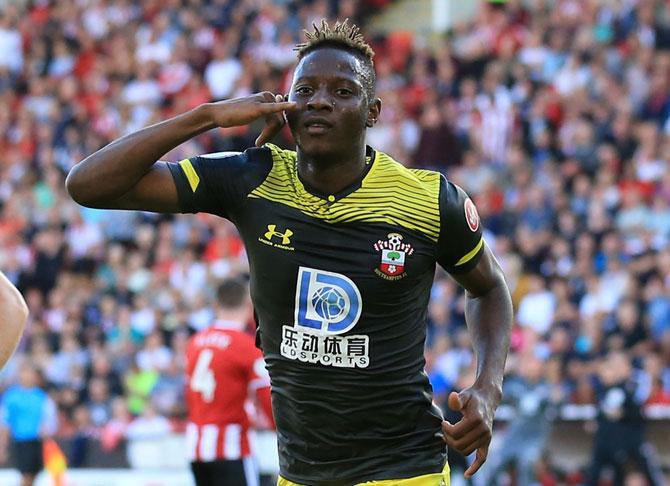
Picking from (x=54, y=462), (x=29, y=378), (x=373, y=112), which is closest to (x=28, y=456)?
(x=54, y=462)

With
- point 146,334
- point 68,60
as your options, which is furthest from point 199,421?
point 68,60

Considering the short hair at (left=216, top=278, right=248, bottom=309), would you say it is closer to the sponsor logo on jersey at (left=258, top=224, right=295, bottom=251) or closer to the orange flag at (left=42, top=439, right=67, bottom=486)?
the sponsor logo on jersey at (left=258, top=224, right=295, bottom=251)

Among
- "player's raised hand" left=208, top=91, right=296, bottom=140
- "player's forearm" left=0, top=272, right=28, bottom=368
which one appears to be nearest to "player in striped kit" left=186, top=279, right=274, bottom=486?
"player's raised hand" left=208, top=91, right=296, bottom=140

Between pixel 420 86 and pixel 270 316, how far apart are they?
550 inches

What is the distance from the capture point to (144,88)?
842 inches

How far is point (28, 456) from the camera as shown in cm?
1455

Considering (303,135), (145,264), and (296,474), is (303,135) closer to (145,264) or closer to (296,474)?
(296,474)

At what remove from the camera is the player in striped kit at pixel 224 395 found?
9.37 metres

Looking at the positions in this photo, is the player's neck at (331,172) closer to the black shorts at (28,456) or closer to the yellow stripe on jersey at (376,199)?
the yellow stripe on jersey at (376,199)

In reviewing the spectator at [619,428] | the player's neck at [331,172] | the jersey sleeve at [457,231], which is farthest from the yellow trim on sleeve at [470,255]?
the spectator at [619,428]

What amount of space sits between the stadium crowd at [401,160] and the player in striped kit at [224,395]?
4.65 metres

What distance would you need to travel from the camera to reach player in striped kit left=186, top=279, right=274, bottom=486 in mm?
9367

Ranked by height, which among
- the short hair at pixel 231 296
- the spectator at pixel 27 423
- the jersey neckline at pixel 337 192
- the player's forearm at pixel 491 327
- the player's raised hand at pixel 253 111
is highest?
the player's raised hand at pixel 253 111

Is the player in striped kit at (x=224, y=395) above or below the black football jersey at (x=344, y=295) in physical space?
below
